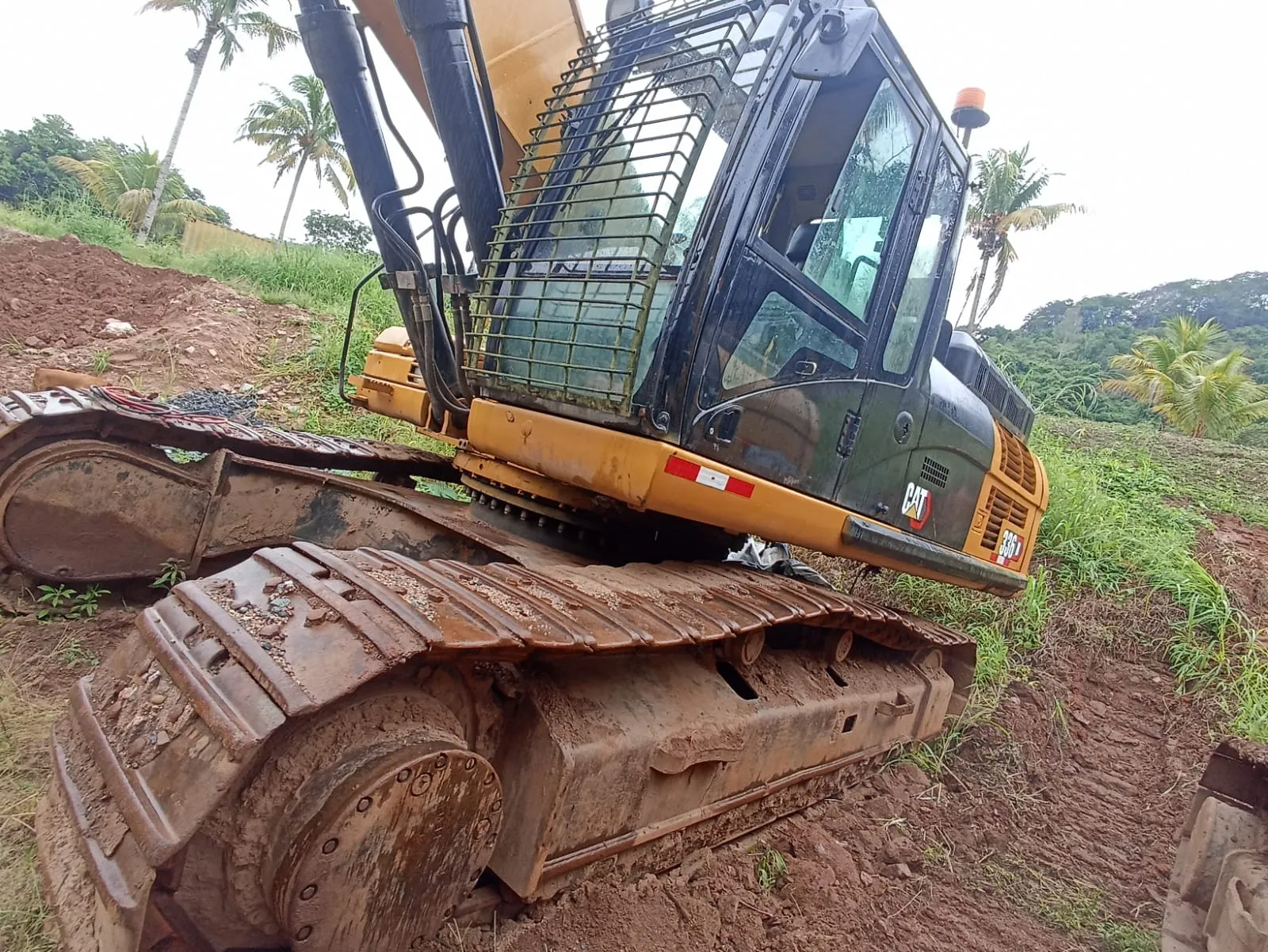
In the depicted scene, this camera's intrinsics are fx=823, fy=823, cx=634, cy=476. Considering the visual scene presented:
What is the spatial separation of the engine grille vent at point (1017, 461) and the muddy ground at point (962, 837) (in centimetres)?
98

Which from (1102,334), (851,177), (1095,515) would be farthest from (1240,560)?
(1102,334)

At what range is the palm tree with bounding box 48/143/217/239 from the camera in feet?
82.4

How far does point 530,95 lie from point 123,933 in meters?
2.87

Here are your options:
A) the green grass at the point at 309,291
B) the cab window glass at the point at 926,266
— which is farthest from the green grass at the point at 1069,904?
the green grass at the point at 309,291

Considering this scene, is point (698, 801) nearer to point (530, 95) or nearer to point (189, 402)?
point (530, 95)

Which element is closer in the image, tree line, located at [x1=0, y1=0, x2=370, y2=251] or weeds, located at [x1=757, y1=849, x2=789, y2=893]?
weeds, located at [x1=757, y1=849, x2=789, y2=893]

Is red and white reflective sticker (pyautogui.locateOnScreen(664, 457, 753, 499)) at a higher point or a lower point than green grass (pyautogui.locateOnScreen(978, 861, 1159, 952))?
higher

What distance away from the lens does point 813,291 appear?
8.65 ft

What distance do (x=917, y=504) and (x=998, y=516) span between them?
98 cm

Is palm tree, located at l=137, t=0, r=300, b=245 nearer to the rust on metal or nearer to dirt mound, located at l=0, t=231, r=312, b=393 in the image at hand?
dirt mound, located at l=0, t=231, r=312, b=393

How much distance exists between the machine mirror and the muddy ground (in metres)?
2.26

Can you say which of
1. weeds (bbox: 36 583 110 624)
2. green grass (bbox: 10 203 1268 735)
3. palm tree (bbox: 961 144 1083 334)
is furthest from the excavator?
palm tree (bbox: 961 144 1083 334)

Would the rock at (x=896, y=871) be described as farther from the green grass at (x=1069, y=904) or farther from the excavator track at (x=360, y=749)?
the excavator track at (x=360, y=749)

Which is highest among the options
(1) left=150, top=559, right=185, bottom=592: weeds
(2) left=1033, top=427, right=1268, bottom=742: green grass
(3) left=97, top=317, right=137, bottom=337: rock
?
(2) left=1033, top=427, right=1268, bottom=742: green grass
